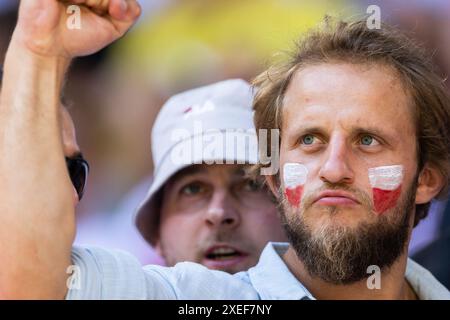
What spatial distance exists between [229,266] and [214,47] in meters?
1.30

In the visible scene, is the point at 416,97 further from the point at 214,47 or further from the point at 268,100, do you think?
the point at 214,47

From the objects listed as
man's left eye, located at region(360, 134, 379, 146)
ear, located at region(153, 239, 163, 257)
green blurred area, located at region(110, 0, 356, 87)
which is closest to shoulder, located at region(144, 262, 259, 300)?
man's left eye, located at region(360, 134, 379, 146)

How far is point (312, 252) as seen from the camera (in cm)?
257

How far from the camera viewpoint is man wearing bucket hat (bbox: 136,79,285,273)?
3.40 metres

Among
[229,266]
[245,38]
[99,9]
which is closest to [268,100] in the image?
[229,266]

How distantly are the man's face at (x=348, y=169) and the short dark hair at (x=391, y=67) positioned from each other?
6cm

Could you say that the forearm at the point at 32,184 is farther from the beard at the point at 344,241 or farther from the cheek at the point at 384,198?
the cheek at the point at 384,198

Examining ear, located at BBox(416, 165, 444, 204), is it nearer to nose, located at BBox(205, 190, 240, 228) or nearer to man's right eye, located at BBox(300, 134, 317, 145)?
man's right eye, located at BBox(300, 134, 317, 145)

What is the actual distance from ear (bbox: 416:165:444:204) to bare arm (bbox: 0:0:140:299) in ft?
3.89

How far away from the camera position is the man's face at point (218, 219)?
3399 mm

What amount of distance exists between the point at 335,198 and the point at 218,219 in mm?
980

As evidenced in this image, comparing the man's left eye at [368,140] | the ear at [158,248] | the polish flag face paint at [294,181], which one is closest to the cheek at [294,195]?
the polish flag face paint at [294,181]

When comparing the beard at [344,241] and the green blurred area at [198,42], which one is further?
the green blurred area at [198,42]

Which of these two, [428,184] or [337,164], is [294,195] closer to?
[337,164]
